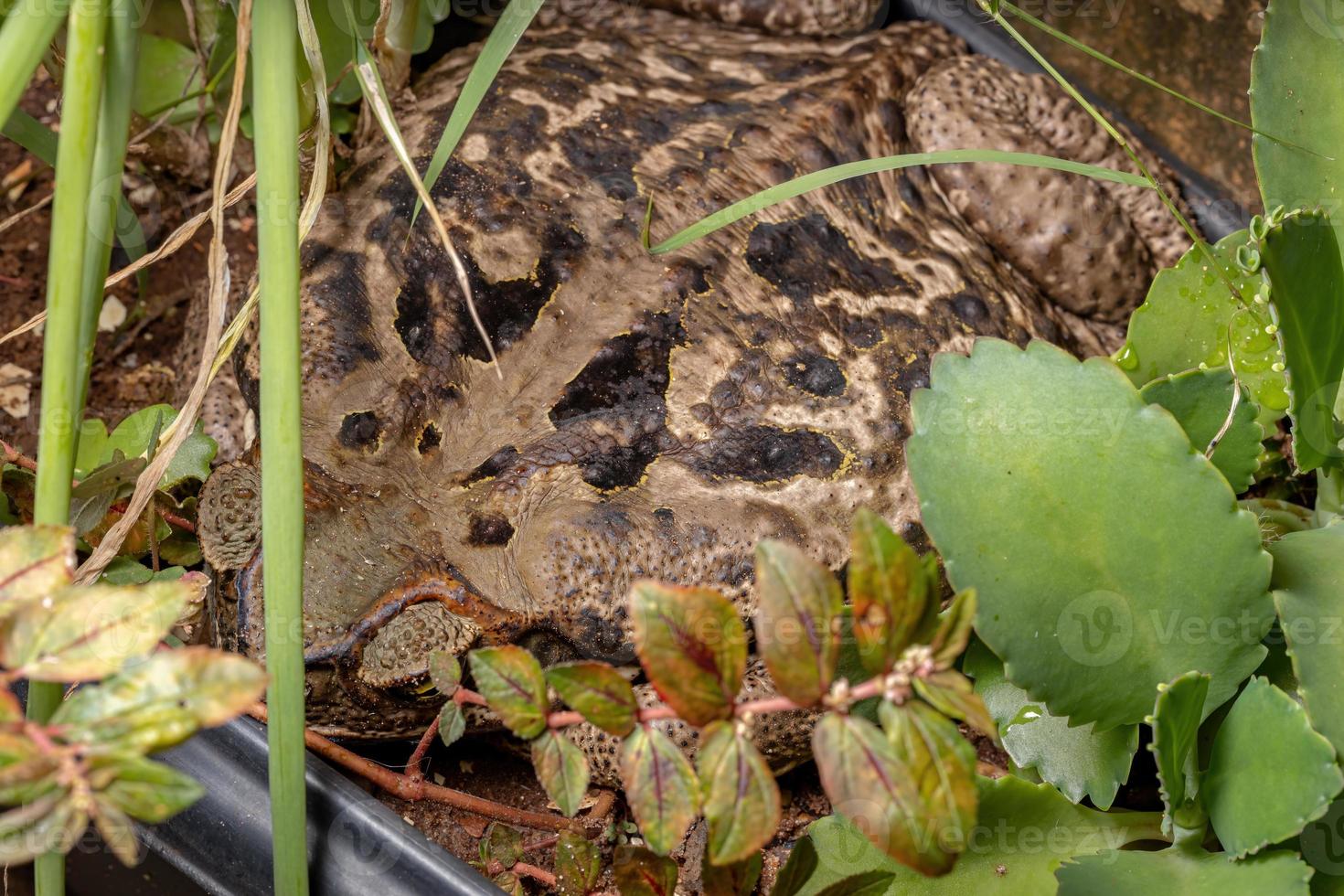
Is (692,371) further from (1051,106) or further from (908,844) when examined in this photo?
(1051,106)

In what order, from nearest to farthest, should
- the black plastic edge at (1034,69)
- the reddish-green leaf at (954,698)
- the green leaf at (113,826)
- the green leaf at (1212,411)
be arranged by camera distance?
the green leaf at (113,826) < the reddish-green leaf at (954,698) < the green leaf at (1212,411) < the black plastic edge at (1034,69)

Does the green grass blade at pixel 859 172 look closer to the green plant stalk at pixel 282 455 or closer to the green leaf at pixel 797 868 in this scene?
the green plant stalk at pixel 282 455

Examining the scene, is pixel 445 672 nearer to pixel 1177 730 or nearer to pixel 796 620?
pixel 796 620

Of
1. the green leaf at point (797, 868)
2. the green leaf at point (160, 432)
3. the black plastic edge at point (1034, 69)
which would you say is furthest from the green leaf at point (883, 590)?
the black plastic edge at point (1034, 69)

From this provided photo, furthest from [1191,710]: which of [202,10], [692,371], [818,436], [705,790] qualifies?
[202,10]

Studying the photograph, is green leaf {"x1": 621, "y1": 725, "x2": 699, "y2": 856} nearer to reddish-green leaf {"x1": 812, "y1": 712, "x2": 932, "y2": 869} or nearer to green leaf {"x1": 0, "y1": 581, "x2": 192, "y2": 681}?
reddish-green leaf {"x1": 812, "y1": 712, "x2": 932, "y2": 869}

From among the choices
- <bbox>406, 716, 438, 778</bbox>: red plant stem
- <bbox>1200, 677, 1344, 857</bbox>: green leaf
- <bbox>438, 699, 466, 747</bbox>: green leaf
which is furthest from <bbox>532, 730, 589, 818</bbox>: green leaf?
<bbox>1200, 677, 1344, 857</bbox>: green leaf

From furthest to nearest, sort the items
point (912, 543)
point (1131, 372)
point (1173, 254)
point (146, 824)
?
point (1173, 254), point (912, 543), point (1131, 372), point (146, 824)
